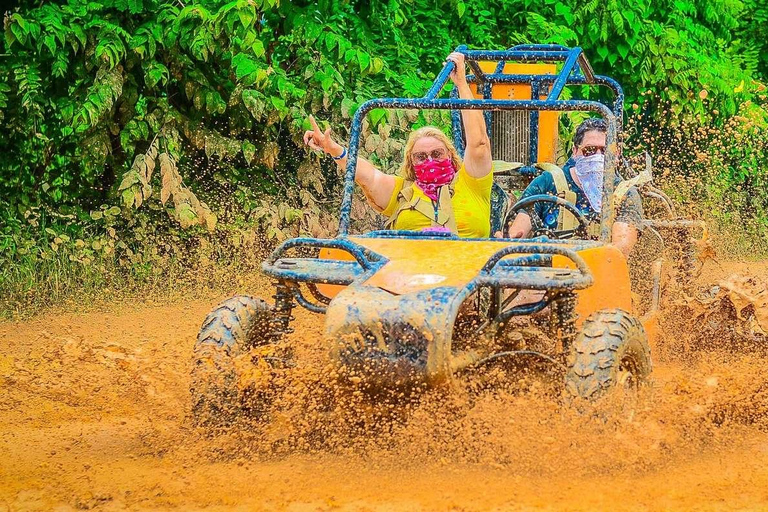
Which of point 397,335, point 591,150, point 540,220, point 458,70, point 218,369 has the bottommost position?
point 218,369

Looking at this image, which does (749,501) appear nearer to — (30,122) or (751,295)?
(751,295)

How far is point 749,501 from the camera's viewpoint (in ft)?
11.9

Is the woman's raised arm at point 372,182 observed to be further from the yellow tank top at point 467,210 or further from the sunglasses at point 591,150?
the sunglasses at point 591,150

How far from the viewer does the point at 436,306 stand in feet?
12.5

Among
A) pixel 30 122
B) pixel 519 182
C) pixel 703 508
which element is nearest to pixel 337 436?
pixel 703 508

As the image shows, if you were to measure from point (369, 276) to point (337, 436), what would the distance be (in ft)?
2.00

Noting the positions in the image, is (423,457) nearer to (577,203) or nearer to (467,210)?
(467,210)

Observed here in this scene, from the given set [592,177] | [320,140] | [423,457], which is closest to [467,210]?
[320,140]

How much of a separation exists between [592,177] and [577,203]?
0.17 metres

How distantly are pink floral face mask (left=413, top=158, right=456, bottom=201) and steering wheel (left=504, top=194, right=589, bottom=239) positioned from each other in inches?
14.7

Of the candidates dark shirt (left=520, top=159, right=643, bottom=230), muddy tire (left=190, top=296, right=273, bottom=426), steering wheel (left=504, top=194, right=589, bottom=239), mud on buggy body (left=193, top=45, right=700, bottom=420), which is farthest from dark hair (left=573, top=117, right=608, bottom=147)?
muddy tire (left=190, top=296, right=273, bottom=426)

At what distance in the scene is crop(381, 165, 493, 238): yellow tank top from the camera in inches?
211

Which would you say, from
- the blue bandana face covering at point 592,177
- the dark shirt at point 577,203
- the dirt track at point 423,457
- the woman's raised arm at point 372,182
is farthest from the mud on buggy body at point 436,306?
the blue bandana face covering at point 592,177

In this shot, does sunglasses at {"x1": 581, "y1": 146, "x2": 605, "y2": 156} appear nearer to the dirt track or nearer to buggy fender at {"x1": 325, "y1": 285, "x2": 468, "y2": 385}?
the dirt track
